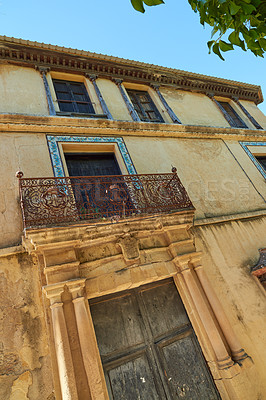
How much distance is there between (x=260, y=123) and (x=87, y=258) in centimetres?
950

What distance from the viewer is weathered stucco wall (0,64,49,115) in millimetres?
5559

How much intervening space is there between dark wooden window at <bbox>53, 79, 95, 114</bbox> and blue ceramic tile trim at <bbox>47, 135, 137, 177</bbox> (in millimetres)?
1394

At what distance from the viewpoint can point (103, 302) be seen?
3678 mm

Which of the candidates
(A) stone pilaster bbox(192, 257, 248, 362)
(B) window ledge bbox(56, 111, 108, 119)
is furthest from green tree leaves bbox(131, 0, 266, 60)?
(B) window ledge bbox(56, 111, 108, 119)

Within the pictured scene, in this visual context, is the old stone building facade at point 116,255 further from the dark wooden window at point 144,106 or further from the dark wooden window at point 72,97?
the dark wooden window at point 144,106

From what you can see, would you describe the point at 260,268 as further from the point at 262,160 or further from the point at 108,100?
the point at 108,100

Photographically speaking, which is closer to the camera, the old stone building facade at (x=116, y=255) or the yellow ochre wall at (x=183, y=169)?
the old stone building facade at (x=116, y=255)

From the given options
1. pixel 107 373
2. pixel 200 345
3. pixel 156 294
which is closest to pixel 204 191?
pixel 156 294

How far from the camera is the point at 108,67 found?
763 cm

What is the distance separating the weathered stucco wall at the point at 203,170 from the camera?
5656mm

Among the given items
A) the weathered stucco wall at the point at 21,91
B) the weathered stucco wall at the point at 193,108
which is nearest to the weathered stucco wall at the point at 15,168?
the weathered stucco wall at the point at 21,91

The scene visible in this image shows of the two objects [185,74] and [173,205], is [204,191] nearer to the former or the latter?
[173,205]

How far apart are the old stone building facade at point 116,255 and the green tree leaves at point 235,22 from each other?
2545mm

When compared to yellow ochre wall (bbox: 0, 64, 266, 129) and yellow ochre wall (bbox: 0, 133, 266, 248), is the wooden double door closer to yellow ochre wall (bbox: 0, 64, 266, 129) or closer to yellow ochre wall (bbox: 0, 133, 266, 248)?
yellow ochre wall (bbox: 0, 133, 266, 248)
